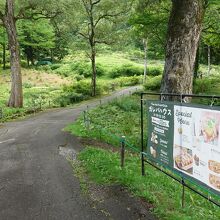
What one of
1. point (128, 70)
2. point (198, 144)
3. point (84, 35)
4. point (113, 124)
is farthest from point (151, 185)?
point (128, 70)

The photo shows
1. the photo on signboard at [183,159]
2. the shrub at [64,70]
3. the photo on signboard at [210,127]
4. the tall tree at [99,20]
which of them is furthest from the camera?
the shrub at [64,70]

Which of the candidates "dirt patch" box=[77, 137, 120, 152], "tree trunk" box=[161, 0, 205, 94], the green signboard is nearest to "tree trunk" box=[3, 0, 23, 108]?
"dirt patch" box=[77, 137, 120, 152]

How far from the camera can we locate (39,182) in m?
9.05

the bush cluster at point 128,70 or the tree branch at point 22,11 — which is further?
the bush cluster at point 128,70

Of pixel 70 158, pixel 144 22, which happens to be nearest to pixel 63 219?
pixel 70 158

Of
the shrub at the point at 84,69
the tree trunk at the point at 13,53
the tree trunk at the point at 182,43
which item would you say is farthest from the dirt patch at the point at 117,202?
the shrub at the point at 84,69

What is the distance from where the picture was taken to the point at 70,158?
1138 cm

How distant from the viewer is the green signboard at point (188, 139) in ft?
17.7

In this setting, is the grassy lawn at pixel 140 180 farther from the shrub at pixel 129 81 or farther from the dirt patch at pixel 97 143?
the shrub at pixel 129 81

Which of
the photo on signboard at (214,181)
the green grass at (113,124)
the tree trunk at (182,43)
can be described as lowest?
the green grass at (113,124)

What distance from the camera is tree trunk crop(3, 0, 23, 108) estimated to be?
2500cm

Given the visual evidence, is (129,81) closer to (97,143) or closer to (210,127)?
(97,143)

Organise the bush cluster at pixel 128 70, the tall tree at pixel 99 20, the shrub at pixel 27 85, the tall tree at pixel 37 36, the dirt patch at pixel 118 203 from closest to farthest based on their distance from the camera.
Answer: the dirt patch at pixel 118 203
the tall tree at pixel 99 20
the shrub at pixel 27 85
the tall tree at pixel 37 36
the bush cluster at pixel 128 70

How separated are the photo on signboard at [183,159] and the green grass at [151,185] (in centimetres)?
87
